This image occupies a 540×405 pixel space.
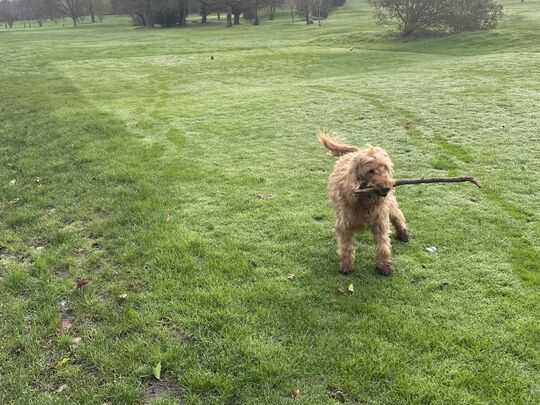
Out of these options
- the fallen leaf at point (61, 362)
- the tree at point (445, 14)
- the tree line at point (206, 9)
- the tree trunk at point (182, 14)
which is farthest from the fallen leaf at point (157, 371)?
the tree trunk at point (182, 14)

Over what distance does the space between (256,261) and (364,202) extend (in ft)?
6.34

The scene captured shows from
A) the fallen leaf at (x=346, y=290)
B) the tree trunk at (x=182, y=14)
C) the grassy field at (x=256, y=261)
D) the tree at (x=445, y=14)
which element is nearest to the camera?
the grassy field at (x=256, y=261)

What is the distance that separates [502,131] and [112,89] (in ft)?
57.5

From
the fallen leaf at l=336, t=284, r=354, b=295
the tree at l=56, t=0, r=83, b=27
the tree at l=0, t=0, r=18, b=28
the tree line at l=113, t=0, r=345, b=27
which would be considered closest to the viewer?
the fallen leaf at l=336, t=284, r=354, b=295

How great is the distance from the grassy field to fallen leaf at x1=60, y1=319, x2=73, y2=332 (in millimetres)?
19

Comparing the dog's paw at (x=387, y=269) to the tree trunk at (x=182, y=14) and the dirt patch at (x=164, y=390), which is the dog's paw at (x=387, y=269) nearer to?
the dirt patch at (x=164, y=390)

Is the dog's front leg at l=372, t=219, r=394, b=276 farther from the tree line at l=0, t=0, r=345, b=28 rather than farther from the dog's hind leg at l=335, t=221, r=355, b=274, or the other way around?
the tree line at l=0, t=0, r=345, b=28

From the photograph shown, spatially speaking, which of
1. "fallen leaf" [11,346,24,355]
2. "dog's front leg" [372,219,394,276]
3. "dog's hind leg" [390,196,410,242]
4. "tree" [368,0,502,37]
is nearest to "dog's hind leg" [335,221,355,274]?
"dog's front leg" [372,219,394,276]

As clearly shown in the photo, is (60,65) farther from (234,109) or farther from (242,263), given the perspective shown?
(242,263)

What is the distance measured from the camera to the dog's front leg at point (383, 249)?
20.6 feet

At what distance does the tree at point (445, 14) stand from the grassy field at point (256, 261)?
25.4 m

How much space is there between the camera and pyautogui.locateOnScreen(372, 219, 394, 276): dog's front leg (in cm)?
628

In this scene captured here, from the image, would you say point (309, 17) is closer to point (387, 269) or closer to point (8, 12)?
point (387, 269)

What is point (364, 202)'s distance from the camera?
234 inches
